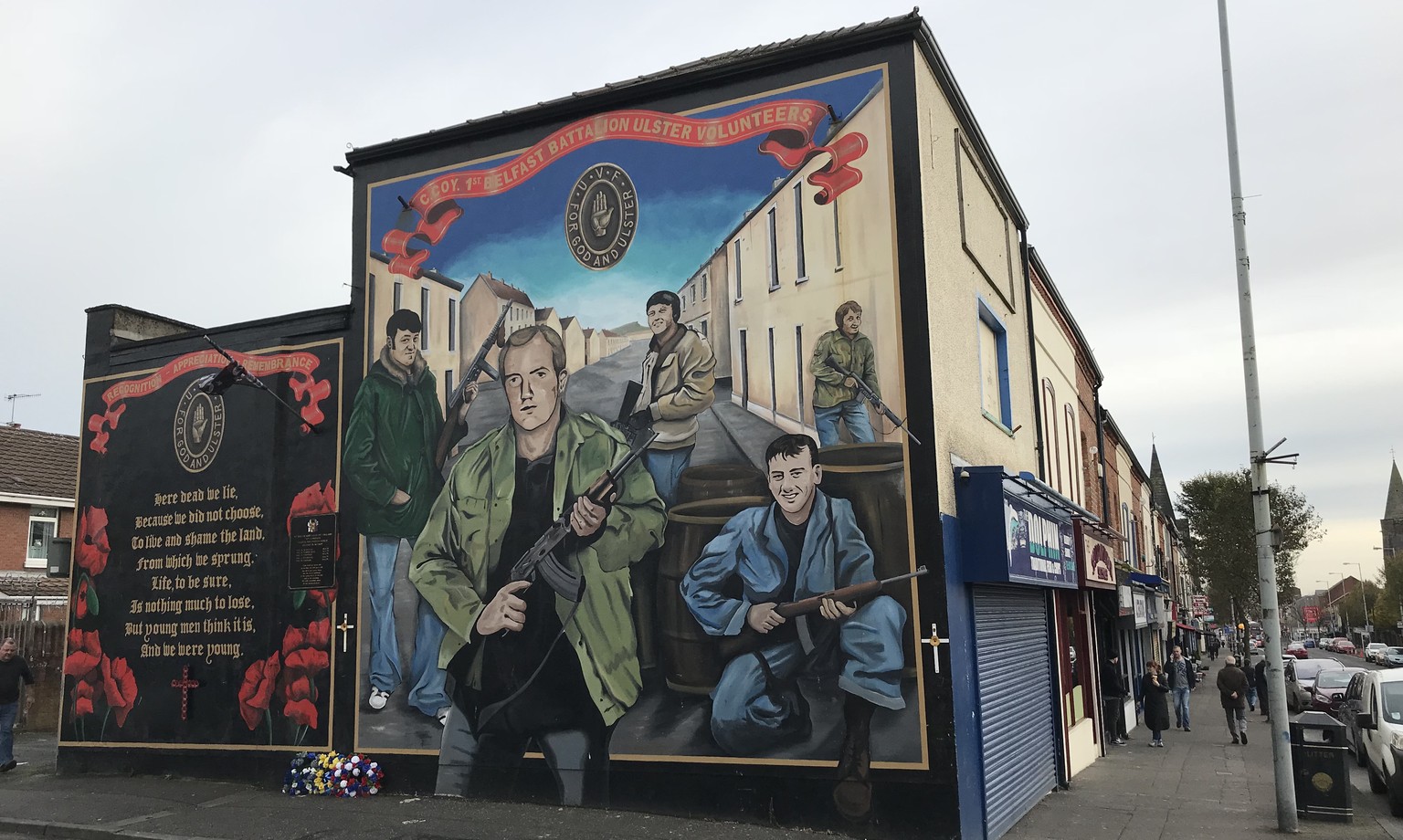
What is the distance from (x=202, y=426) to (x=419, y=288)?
4.14 metres

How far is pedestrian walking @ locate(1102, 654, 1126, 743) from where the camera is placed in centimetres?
2058

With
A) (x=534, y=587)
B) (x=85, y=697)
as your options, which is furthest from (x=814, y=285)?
(x=85, y=697)

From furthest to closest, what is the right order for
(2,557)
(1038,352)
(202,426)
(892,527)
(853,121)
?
(2,557), (1038,352), (202,426), (853,121), (892,527)

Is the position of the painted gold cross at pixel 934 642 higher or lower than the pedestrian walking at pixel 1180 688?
higher

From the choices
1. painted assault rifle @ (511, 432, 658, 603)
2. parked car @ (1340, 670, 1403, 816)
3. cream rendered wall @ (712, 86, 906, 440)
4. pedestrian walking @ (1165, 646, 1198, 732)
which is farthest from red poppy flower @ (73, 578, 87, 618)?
pedestrian walking @ (1165, 646, 1198, 732)

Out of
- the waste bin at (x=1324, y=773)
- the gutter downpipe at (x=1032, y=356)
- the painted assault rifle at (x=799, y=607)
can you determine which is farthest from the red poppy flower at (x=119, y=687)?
the waste bin at (x=1324, y=773)

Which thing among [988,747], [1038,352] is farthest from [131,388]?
[1038,352]

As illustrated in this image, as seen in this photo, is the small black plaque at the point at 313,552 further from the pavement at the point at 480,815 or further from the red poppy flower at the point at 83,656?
the red poppy flower at the point at 83,656

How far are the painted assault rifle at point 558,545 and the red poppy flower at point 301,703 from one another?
353 cm

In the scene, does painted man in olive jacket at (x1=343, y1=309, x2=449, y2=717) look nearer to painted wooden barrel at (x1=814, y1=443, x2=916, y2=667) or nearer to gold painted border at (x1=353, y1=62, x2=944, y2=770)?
gold painted border at (x1=353, y1=62, x2=944, y2=770)

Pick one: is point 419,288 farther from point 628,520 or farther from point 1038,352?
point 1038,352

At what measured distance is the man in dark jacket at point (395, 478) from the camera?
13016mm

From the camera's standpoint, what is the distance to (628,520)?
1200 cm

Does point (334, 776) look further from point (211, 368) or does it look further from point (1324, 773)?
point (1324, 773)
